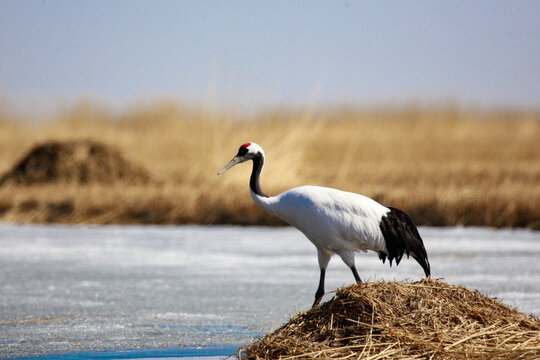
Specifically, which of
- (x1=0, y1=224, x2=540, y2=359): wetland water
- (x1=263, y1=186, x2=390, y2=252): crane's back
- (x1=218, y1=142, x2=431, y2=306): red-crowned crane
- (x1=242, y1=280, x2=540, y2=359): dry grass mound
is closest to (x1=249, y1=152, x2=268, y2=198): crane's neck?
(x1=218, y1=142, x2=431, y2=306): red-crowned crane

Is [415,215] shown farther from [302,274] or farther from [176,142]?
[176,142]

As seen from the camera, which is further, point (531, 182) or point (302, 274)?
→ point (531, 182)

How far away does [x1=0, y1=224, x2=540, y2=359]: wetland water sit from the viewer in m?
4.44

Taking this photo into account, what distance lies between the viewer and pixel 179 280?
666cm

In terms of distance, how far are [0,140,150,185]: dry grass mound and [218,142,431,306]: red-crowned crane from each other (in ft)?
29.5

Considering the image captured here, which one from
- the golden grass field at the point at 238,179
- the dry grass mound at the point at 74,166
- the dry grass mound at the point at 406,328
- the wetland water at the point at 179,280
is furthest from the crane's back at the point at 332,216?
the dry grass mound at the point at 74,166

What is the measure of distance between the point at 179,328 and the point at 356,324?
136cm

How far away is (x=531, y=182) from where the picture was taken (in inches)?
583

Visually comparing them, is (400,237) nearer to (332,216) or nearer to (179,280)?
(332,216)

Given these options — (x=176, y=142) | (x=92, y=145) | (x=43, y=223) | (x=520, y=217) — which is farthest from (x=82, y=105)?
(x=520, y=217)

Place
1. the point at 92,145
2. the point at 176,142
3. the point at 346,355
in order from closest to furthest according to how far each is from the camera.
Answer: the point at 346,355, the point at 92,145, the point at 176,142

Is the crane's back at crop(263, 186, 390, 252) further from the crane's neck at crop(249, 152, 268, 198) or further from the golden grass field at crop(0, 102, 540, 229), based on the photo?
the golden grass field at crop(0, 102, 540, 229)

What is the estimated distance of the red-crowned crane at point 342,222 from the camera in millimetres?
4930

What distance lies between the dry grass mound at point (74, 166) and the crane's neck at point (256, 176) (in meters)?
8.65
